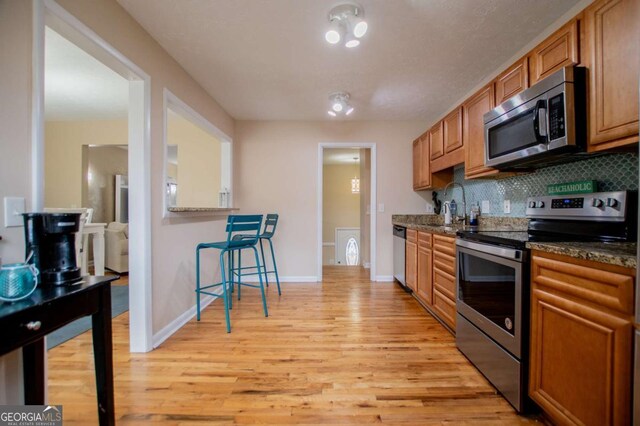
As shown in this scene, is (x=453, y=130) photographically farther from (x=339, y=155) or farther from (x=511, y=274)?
(x=339, y=155)

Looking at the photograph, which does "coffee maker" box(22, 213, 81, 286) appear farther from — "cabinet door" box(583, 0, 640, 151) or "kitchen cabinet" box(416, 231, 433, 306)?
"kitchen cabinet" box(416, 231, 433, 306)

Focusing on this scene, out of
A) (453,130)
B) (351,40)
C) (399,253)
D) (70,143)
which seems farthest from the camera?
(70,143)

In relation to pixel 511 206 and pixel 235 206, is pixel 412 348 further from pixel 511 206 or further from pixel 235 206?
pixel 235 206

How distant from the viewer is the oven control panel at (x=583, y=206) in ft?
4.21

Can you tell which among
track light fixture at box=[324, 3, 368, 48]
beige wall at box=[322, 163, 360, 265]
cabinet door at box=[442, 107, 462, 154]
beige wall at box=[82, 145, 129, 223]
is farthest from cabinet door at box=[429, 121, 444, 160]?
beige wall at box=[82, 145, 129, 223]

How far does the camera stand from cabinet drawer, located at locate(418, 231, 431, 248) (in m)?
2.55

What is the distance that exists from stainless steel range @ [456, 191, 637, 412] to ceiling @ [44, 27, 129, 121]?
137 inches

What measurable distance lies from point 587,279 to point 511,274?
1.26 ft

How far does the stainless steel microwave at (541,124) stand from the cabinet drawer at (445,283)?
0.95m

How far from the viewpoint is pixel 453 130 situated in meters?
2.64

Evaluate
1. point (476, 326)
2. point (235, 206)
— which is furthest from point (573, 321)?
point (235, 206)

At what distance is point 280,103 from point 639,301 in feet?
10.5

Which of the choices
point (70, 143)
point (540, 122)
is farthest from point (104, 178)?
point (540, 122)

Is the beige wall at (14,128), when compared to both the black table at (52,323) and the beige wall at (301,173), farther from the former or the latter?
the beige wall at (301,173)
